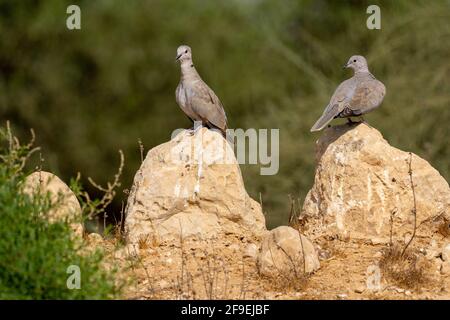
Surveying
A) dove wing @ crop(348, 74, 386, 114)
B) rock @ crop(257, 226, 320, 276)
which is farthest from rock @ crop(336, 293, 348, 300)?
dove wing @ crop(348, 74, 386, 114)

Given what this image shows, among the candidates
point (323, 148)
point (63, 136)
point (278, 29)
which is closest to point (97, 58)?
point (63, 136)

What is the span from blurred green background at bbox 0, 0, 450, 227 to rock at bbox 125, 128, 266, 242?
380 inches

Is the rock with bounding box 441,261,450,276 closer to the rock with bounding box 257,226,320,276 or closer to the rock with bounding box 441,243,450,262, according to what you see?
the rock with bounding box 441,243,450,262

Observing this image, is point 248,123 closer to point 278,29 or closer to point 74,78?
point 278,29

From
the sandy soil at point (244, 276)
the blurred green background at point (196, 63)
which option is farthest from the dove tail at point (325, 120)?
the blurred green background at point (196, 63)

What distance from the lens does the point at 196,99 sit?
386 inches

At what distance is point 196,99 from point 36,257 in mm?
3709

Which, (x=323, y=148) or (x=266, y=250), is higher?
(x=323, y=148)

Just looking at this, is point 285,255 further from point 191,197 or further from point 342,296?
point 191,197

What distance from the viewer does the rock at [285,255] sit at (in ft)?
25.5

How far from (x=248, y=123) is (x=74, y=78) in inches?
313

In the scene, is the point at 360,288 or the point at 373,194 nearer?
the point at 360,288

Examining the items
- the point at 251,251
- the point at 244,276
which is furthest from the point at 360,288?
the point at 251,251
